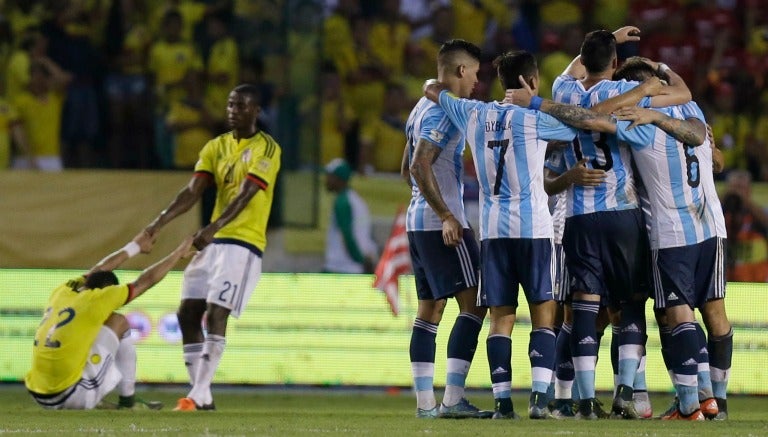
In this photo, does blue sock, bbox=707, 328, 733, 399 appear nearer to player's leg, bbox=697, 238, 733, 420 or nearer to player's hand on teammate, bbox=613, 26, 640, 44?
player's leg, bbox=697, 238, 733, 420

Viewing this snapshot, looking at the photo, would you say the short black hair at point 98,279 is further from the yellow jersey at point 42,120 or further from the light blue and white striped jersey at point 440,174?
the yellow jersey at point 42,120

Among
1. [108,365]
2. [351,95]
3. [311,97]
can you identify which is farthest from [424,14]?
[108,365]

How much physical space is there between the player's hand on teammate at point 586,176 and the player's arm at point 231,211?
257cm

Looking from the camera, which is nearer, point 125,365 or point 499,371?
point 499,371

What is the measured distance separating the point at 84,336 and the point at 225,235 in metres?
1.27

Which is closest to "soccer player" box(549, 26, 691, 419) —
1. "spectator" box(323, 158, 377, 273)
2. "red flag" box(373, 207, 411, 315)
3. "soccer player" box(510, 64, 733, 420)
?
"soccer player" box(510, 64, 733, 420)

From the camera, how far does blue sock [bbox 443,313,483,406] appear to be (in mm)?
9266

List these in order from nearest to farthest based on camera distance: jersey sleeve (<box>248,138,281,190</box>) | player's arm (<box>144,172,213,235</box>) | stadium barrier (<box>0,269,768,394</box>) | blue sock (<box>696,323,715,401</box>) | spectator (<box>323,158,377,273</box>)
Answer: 1. blue sock (<box>696,323,715,401</box>)
2. jersey sleeve (<box>248,138,281,190</box>)
3. player's arm (<box>144,172,213,235</box>)
4. stadium barrier (<box>0,269,768,394</box>)
5. spectator (<box>323,158,377,273</box>)

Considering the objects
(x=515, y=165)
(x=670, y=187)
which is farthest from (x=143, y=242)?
(x=670, y=187)

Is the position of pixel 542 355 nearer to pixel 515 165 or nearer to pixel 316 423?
pixel 515 165

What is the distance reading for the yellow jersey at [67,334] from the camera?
10.3 meters

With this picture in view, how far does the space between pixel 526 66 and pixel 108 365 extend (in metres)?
3.84

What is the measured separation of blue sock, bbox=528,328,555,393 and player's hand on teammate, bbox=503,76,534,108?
4.56ft

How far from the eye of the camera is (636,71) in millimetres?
9695
